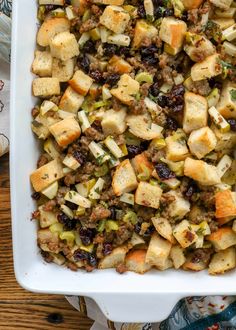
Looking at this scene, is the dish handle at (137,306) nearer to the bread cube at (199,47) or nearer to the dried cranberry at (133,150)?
the dried cranberry at (133,150)

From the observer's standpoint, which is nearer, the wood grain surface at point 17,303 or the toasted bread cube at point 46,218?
the toasted bread cube at point 46,218

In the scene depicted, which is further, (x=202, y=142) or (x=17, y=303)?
(x=17, y=303)

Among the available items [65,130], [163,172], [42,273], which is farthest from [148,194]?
[42,273]

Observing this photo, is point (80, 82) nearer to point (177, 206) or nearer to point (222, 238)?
point (177, 206)

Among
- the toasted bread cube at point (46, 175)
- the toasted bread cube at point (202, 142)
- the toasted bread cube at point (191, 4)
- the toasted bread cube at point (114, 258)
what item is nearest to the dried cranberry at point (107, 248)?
the toasted bread cube at point (114, 258)

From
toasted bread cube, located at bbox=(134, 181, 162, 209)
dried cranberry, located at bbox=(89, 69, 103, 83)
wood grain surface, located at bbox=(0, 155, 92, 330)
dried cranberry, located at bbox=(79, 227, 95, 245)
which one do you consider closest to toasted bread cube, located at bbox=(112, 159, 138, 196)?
toasted bread cube, located at bbox=(134, 181, 162, 209)

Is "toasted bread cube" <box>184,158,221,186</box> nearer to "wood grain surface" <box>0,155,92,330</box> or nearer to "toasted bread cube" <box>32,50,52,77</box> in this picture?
"toasted bread cube" <box>32,50,52,77</box>
